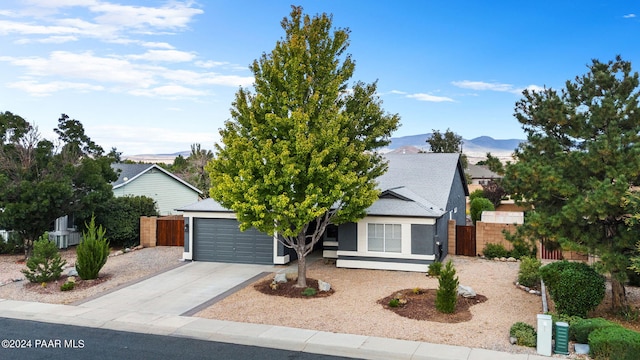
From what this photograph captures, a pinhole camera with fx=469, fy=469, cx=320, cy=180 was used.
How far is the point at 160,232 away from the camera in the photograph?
26.3 m

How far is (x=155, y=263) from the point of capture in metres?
21.6

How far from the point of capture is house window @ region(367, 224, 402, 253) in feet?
64.9

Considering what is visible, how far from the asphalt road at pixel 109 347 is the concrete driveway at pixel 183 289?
208cm

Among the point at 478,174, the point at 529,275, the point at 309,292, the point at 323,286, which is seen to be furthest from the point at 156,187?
the point at 478,174

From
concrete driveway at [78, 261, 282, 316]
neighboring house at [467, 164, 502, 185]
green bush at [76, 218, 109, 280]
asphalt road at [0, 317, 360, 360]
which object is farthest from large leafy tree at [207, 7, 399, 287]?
neighboring house at [467, 164, 502, 185]

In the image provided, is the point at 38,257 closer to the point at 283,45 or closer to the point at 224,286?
the point at 224,286

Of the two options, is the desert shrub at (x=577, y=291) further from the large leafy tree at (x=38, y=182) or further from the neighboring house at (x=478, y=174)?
the neighboring house at (x=478, y=174)

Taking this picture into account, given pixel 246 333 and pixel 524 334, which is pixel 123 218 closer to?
pixel 246 333

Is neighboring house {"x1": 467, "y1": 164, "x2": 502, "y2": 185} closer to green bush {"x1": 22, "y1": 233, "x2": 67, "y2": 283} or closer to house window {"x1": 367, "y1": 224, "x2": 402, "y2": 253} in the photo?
house window {"x1": 367, "y1": 224, "x2": 402, "y2": 253}

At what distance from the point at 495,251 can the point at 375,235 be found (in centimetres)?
627

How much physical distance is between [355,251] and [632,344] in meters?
11.8

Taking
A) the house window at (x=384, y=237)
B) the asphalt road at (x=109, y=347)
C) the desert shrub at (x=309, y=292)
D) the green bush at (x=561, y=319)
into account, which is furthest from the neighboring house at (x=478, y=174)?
the asphalt road at (x=109, y=347)

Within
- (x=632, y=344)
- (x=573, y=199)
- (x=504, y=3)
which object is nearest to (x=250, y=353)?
(x=632, y=344)

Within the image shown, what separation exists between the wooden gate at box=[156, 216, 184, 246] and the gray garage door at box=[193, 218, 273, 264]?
4.47 meters
